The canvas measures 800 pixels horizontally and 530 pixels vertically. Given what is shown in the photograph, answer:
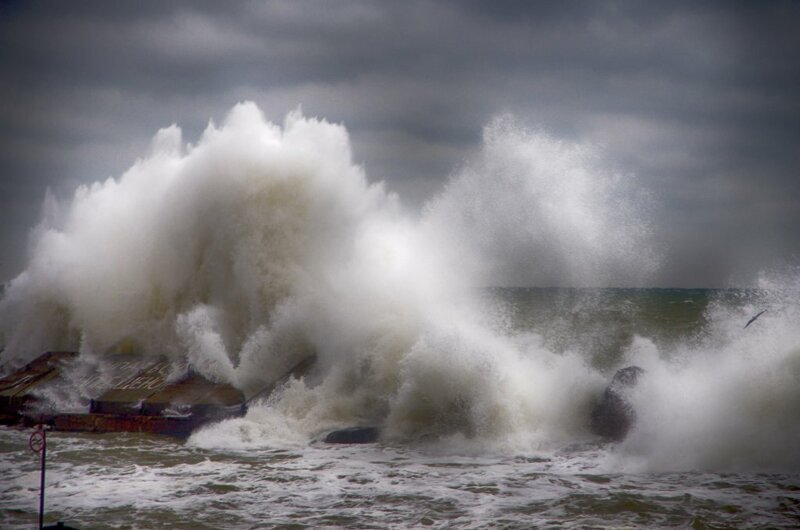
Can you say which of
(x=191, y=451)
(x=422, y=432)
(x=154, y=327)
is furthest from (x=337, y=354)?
(x=154, y=327)

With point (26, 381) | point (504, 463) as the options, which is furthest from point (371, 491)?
point (26, 381)

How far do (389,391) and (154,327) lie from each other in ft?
23.6

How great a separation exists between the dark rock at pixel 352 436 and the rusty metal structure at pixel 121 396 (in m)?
2.09

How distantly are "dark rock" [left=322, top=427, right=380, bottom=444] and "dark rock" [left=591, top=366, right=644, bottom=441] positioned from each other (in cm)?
387

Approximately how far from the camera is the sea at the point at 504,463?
26.8 feet

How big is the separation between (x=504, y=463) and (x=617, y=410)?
2725 mm

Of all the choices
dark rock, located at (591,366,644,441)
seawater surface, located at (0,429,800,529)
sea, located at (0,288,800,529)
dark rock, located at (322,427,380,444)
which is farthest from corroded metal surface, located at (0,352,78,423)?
A: dark rock, located at (591,366,644,441)

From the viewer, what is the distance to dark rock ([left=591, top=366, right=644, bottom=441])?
11938mm

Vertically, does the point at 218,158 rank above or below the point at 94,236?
above

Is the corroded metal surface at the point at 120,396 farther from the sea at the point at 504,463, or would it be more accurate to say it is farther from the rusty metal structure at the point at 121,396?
the sea at the point at 504,463

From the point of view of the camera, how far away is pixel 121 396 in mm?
14023

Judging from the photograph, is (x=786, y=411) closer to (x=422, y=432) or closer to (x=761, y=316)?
(x=761, y=316)

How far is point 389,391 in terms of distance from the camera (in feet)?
44.8

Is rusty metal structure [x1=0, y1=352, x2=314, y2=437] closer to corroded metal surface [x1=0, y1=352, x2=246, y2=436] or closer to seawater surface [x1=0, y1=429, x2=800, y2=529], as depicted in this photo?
corroded metal surface [x1=0, y1=352, x2=246, y2=436]
